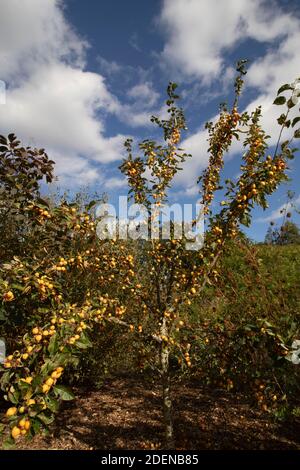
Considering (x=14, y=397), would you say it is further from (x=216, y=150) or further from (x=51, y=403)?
(x=216, y=150)

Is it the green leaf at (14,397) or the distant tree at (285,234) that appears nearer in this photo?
the green leaf at (14,397)

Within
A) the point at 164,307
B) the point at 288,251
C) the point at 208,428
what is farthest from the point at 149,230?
the point at 288,251

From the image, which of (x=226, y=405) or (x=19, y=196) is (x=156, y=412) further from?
(x=19, y=196)

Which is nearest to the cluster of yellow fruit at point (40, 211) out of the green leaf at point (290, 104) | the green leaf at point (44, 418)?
the green leaf at point (44, 418)

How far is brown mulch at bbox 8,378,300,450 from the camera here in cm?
402

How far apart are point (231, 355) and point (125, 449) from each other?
1.75 metres

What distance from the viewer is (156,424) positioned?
4.56 metres

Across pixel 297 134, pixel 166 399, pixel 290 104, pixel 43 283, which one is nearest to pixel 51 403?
pixel 43 283

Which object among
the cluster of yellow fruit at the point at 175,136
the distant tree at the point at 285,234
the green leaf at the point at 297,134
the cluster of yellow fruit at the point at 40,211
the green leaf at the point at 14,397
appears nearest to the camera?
the green leaf at the point at 14,397

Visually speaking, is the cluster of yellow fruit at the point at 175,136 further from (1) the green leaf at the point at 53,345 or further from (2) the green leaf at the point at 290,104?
(1) the green leaf at the point at 53,345

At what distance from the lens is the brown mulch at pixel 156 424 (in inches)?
158

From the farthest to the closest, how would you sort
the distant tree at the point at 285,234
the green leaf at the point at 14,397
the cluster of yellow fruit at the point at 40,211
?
the distant tree at the point at 285,234 → the cluster of yellow fruit at the point at 40,211 → the green leaf at the point at 14,397

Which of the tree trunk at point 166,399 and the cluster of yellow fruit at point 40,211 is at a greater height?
the cluster of yellow fruit at point 40,211

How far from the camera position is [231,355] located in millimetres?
3314
